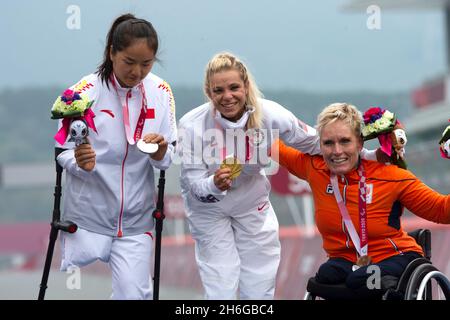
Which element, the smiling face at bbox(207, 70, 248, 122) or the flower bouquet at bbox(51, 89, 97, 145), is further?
the smiling face at bbox(207, 70, 248, 122)

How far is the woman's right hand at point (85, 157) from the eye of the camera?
650 cm

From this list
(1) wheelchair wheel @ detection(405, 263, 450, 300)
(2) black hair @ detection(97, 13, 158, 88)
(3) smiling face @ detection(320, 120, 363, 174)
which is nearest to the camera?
(1) wheelchair wheel @ detection(405, 263, 450, 300)

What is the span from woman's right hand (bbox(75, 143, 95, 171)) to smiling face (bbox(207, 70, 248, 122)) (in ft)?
2.63

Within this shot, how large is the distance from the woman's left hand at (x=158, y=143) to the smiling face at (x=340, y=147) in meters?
0.94

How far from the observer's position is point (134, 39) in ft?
21.4

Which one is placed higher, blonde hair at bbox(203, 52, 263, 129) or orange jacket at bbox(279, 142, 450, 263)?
blonde hair at bbox(203, 52, 263, 129)

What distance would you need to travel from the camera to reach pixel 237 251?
275 inches

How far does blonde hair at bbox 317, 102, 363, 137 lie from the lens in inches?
265

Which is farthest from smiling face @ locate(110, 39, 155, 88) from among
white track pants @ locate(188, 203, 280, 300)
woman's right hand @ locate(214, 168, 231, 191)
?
white track pants @ locate(188, 203, 280, 300)

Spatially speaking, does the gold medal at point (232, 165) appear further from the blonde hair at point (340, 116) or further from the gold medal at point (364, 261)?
the gold medal at point (364, 261)

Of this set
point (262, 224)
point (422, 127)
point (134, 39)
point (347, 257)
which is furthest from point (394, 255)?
point (422, 127)

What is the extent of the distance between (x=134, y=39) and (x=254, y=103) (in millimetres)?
817

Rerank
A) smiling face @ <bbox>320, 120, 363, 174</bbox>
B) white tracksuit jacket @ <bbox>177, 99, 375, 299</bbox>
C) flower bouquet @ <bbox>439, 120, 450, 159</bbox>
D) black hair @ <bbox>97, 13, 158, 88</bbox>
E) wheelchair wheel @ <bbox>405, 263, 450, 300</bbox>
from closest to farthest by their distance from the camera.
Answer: wheelchair wheel @ <bbox>405, 263, 450, 300</bbox>, flower bouquet @ <bbox>439, 120, 450, 159</bbox>, black hair @ <bbox>97, 13, 158, 88</bbox>, smiling face @ <bbox>320, 120, 363, 174</bbox>, white tracksuit jacket @ <bbox>177, 99, 375, 299</bbox>

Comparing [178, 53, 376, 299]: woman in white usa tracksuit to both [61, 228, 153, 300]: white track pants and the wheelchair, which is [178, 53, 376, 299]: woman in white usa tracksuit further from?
the wheelchair
